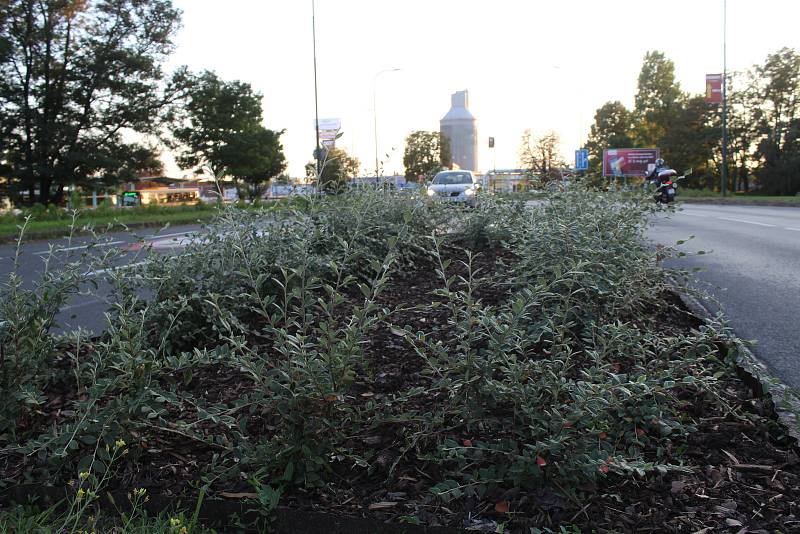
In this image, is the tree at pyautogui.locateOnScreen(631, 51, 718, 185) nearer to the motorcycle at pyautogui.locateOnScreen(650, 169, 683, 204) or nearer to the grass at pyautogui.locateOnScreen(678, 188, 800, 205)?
the grass at pyautogui.locateOnScreen(678, 188, 800, 205)

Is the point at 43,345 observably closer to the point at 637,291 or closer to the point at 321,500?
the point at 321,500

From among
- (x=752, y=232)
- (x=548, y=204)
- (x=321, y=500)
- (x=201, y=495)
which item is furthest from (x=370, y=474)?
(x=752, y=232)

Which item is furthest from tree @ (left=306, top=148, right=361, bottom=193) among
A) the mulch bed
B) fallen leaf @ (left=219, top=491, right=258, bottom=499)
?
fallen leaf @ (left=219, top=491, right=258, bottom=499)

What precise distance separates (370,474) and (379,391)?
0.57 m

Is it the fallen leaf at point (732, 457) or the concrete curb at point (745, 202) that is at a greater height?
the concrete curb at point (745, 202)

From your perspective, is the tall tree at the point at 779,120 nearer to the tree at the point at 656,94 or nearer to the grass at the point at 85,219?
the tree at the point at 656,94

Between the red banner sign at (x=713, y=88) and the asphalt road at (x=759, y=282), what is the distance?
961 inches

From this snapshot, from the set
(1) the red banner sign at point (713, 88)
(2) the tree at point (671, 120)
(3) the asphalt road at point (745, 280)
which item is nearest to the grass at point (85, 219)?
(3) the asphalt road at point (745, 280)

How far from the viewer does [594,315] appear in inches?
126

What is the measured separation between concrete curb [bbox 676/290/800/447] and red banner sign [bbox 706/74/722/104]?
34.5 metres

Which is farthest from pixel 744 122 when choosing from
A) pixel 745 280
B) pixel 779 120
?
pixel 745 280

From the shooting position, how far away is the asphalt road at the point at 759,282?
3779mm

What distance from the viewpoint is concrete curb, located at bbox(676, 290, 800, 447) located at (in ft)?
7.61

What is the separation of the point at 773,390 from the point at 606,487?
1.09 metres
